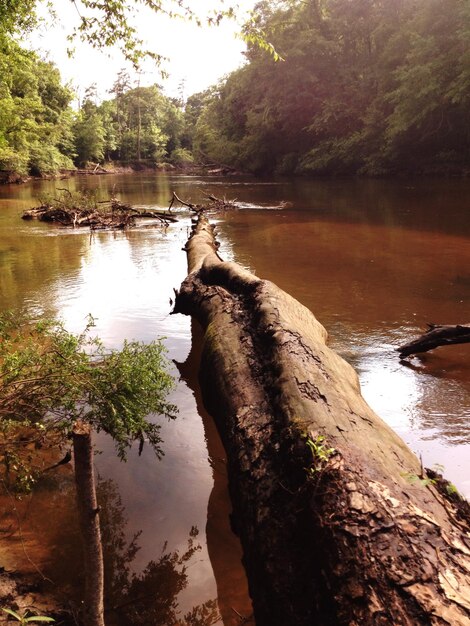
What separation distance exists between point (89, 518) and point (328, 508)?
0.96 meters

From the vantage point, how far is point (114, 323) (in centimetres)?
612

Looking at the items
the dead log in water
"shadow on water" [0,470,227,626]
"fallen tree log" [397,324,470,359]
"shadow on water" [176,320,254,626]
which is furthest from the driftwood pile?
"shadow on water" [0,470,227,626]

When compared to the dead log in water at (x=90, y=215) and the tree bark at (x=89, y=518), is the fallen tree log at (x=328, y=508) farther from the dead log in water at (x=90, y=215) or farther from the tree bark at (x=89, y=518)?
the dead log in water at (x=90, y=215)

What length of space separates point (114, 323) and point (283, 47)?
1467 inches

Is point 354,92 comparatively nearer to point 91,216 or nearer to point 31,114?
point 31,114

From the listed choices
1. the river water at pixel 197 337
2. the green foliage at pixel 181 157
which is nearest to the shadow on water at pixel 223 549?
the river water at pixel 197 337

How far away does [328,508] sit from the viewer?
1.93 meters

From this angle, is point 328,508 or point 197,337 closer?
point 328,508

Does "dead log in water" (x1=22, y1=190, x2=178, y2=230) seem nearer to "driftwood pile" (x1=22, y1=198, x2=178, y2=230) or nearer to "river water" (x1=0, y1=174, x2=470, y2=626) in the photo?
"driftwood pile" (x1=22, y1=198, x2=178, y2=230)

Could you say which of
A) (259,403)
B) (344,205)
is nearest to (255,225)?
(344,205)

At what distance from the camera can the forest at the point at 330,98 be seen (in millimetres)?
24547

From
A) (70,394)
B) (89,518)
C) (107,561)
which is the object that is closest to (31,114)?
(70,394)

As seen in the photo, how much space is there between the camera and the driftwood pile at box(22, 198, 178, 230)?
1484 centimetres

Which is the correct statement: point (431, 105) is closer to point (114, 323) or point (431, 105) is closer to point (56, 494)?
point (114, 323)
